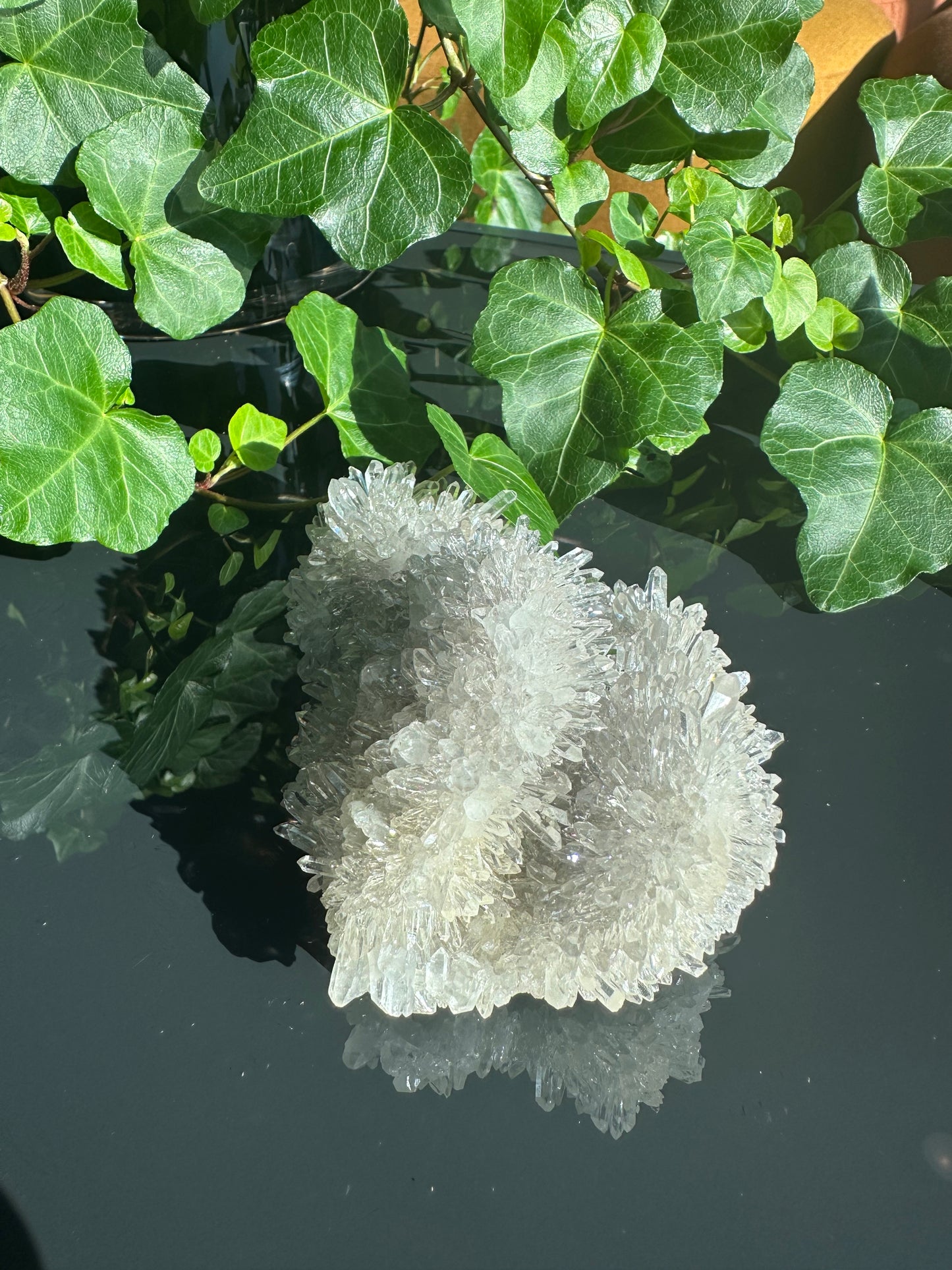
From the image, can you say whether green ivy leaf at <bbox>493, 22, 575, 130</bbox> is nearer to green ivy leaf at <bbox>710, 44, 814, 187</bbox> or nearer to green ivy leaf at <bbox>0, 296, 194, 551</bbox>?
green ivy leaf at <bbox>710, 44, 814, 187</bbox>

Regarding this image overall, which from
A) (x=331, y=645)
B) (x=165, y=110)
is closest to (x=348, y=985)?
(x=331, y=645)

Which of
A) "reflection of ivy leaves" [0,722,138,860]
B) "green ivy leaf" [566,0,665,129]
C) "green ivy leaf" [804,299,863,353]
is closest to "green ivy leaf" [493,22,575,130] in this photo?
"green ivy leaf" [566,0,665,129]

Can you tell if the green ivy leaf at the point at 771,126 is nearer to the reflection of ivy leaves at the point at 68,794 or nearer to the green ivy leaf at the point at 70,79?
the green ivy leaf at the point at 70,79

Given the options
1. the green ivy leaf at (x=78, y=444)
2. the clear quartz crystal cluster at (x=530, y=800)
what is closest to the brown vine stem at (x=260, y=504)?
the green ivy leaf at (x=78, y=444)

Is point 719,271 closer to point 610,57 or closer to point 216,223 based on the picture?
point 610,57

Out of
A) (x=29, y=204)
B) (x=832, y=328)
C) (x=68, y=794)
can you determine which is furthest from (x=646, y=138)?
(x=68, y=794)

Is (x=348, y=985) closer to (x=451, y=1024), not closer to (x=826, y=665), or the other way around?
(x=451, y=1024)
